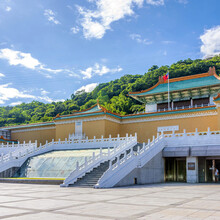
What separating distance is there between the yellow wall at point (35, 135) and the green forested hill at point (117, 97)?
2524 cm

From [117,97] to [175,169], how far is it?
52329 mm

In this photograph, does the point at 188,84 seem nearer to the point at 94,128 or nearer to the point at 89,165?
the point at 94,128

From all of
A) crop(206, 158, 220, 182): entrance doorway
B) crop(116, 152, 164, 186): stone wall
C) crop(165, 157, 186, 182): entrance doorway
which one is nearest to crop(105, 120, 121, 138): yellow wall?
crop(165, 157, 186, 182): entrance doorway

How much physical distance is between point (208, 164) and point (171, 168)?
341cm

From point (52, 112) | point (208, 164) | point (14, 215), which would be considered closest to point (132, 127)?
point (208, 164)

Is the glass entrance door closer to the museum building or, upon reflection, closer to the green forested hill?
the museum building

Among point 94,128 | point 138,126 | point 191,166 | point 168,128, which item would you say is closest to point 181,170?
point 191,166

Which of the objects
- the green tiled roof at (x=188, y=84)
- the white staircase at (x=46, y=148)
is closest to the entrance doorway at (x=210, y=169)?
the white staircase at (x=46, y=148)

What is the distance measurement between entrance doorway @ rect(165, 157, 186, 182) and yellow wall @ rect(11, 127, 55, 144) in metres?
20.1

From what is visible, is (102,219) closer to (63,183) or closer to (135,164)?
(63,183)

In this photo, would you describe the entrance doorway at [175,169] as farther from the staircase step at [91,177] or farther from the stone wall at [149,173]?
the staircase step at [91,177]

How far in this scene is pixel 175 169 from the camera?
25.6 metres

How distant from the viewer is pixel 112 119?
34438mm

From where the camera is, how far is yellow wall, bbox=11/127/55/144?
40.5 m
